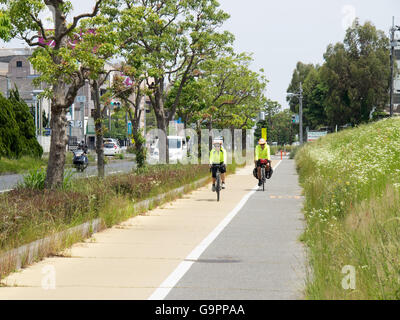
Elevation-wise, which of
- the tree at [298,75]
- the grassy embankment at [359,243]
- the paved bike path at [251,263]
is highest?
the tree at [298,75]

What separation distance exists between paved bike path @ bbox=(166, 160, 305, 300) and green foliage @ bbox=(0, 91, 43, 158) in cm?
2296

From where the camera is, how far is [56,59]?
15.4m

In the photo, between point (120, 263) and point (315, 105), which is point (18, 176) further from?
point (315, 105)

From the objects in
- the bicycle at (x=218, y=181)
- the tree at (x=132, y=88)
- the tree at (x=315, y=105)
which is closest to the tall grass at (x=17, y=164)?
the tree at (x=132, y=88)

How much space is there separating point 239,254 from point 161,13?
21.0m

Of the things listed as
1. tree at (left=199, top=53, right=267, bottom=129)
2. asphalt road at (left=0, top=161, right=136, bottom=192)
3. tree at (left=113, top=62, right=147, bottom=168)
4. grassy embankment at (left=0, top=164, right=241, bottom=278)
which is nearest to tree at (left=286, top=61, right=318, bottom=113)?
tree at (left=199, top=53, right=267, bottom=129)

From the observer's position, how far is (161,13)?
97.2 feet

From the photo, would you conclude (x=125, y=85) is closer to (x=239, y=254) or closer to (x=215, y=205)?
(x=215, y=205)

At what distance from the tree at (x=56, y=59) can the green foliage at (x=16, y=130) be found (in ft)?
69.8

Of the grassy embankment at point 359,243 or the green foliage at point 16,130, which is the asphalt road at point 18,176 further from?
the grassy embankment at point 359,243

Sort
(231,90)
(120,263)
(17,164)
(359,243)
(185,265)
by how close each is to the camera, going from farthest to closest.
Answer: (231,90)
(17,164)
(120,263)
(185,265)
(359,243)

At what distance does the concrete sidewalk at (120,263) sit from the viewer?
7.50 meters

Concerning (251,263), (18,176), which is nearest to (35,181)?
(251,263)

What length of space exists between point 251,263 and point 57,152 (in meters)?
6.83
